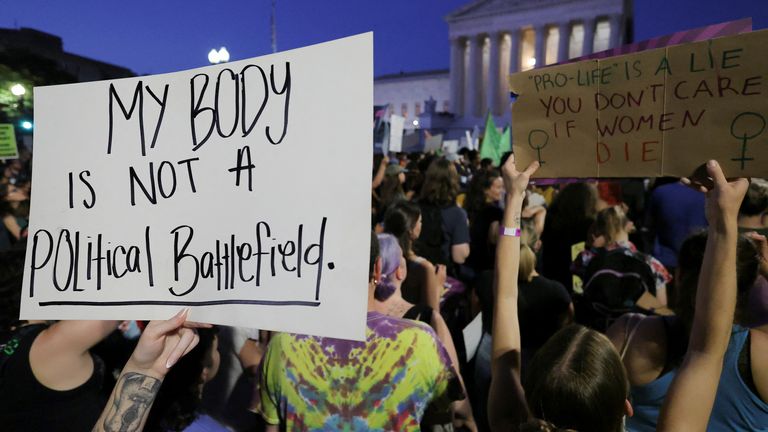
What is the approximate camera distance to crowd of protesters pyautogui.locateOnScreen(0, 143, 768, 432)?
4.14 ft

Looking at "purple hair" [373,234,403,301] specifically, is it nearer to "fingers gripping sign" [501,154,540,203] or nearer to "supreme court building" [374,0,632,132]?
"fingers gripping sign" [501,154,540,203]

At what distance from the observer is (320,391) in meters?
1.69

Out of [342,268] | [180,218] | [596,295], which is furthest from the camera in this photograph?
[596,295]

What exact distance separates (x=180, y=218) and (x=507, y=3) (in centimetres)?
5492

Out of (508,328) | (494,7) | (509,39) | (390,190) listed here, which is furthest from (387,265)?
(509,39)

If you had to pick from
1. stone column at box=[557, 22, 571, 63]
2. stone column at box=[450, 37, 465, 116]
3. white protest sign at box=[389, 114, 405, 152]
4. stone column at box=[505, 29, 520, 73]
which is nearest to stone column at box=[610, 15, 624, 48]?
stone column at box=[557, 22, 571, 63]

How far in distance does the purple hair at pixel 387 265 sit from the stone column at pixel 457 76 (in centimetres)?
5278

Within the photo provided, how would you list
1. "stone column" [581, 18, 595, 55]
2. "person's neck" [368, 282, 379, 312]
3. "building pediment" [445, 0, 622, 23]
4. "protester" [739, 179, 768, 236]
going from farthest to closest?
"building pediment" [445, 0, 622, 23] < "stone column" [581, 18, 595, 55] < "protester" [739, 179, 768, 236] < "person's neck" [368, 282, 379, 312]

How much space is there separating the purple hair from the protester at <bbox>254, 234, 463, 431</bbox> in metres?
0.50

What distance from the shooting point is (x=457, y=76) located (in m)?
53.7

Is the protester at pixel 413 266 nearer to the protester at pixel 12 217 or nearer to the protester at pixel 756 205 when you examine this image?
the protester at pixel 756 205

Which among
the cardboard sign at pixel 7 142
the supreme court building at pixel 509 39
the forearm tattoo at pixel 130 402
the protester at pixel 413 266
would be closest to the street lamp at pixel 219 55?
the cardboard sign at pixel 7 142

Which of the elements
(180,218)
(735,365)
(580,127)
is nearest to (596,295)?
(735,365)

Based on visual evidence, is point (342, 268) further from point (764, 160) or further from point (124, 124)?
point (764, 160)
